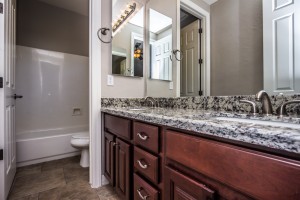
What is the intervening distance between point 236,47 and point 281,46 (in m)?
0.26

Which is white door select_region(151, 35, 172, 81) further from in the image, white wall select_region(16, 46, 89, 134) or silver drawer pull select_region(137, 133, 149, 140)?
white wall select_region(16, 46, 89, 134)

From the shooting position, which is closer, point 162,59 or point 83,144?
point 162,59

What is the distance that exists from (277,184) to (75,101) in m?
3.09

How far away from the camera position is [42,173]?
1841 mm

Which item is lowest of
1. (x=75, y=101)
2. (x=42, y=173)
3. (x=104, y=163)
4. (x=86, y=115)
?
(x=42, y=173)

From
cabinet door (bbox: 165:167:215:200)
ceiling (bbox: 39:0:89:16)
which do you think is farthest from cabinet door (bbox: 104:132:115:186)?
ceiling (bbox: 39:0:89:16)

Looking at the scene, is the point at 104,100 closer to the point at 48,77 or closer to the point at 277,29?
the point at 277,29

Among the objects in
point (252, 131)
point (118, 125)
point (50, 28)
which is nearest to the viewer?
point (252, 131)

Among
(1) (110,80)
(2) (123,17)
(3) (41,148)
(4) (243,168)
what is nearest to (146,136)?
(4) (243,168)

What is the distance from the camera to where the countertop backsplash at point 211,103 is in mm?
808

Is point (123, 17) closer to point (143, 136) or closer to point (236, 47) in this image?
point (236, 47)

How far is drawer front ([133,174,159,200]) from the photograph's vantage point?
80 cm

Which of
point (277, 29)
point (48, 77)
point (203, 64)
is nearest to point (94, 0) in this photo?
point (203, 64)

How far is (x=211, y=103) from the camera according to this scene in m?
1.15
